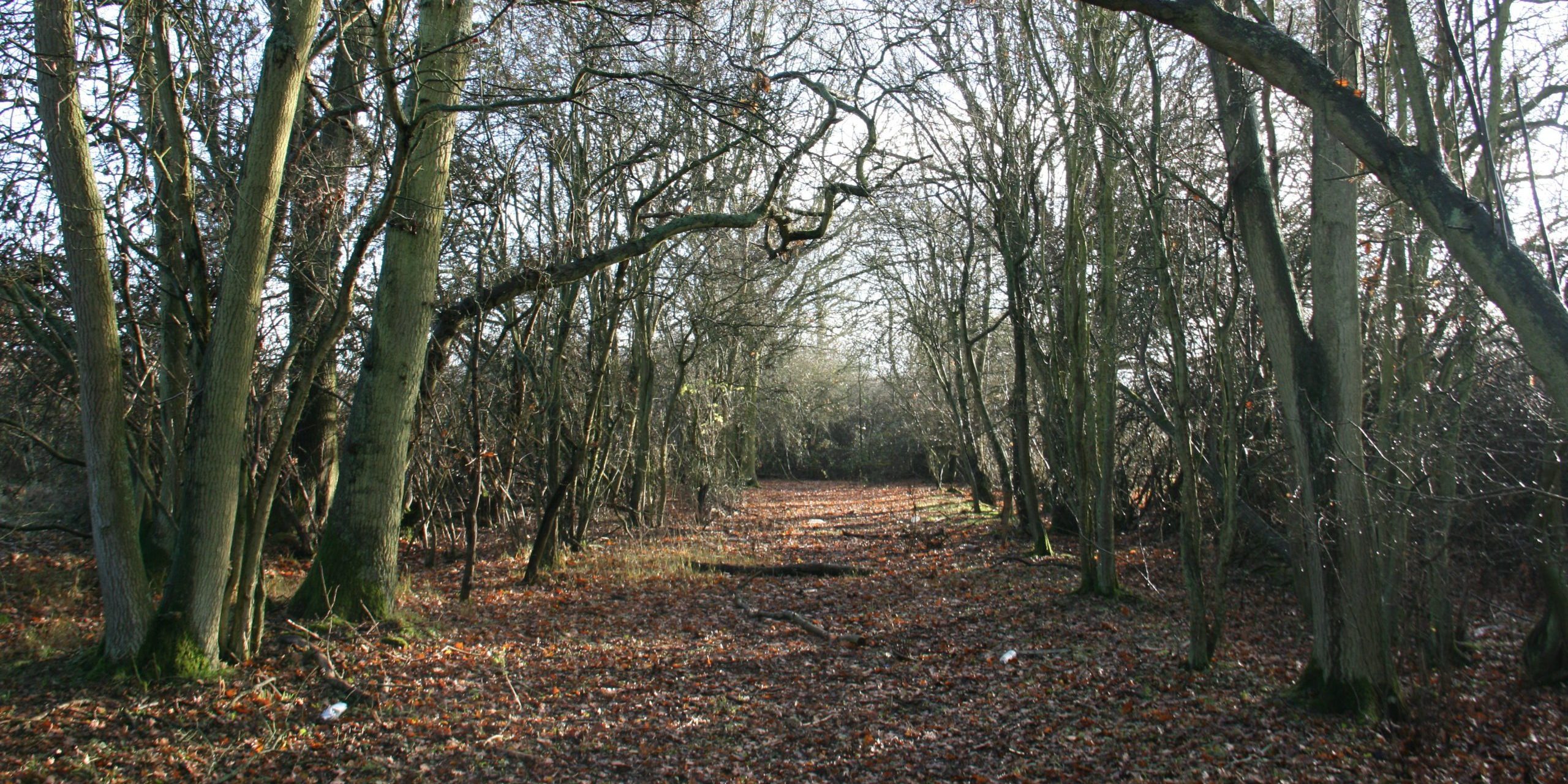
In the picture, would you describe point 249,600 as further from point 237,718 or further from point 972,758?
point 972,758

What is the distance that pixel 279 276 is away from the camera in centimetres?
717

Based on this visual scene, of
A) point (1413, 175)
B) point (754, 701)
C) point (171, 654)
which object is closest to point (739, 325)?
point (754, 701)

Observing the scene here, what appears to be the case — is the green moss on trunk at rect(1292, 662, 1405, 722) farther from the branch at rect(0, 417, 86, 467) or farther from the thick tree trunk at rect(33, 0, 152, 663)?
the branch at rect(0, 417, 86, 467)

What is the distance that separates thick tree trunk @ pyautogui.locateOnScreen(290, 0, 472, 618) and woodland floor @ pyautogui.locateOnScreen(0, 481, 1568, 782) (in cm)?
45

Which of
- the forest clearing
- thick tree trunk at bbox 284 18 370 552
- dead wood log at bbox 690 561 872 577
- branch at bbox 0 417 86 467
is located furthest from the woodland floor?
dead wood log at bbox 690 561 872 577

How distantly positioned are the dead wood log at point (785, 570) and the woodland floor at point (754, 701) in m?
1.82

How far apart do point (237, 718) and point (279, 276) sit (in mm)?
3799

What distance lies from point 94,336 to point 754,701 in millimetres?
4615

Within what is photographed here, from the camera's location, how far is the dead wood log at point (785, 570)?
10852mm

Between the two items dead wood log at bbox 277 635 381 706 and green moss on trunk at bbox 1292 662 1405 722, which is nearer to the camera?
green moss on trunk at bbox 1292 662 1405 722

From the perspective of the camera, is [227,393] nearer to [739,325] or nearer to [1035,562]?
[739,325]

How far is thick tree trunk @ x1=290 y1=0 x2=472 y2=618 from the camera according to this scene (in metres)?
6.78

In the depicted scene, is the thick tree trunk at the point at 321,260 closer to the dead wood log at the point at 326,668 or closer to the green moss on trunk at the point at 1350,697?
the dead wood log at the point at 326,668

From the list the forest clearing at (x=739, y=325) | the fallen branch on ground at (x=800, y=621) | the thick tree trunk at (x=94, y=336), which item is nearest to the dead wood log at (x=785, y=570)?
the forest clearing at (x=739, y=325)
